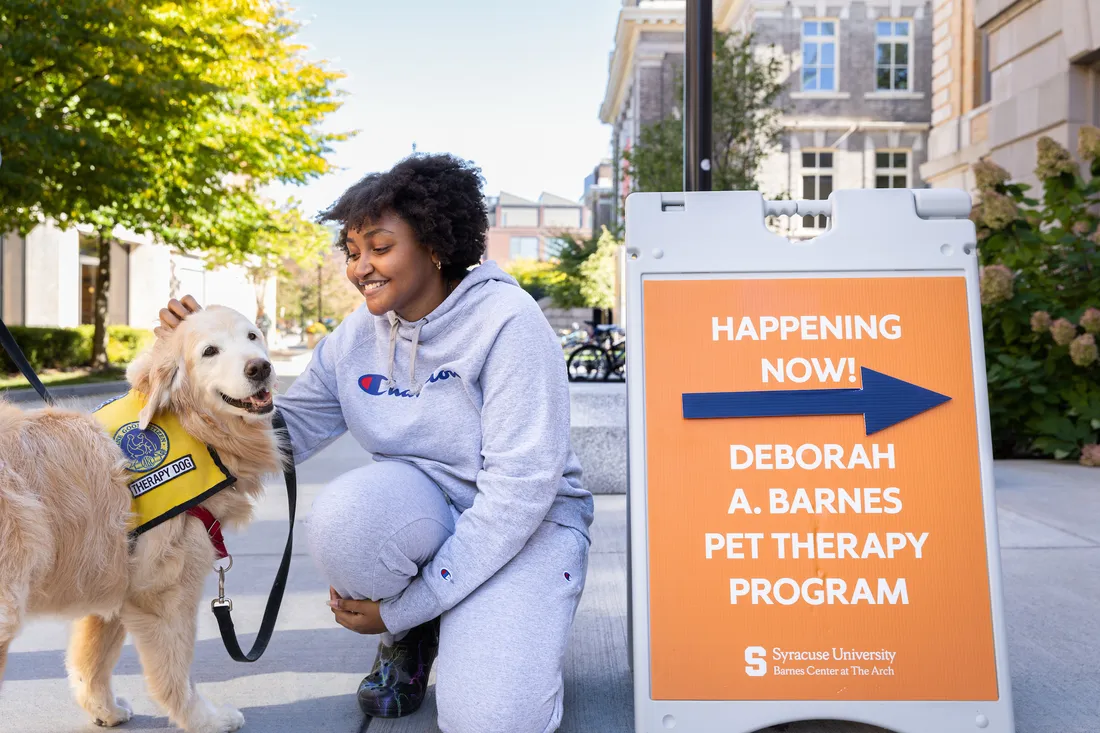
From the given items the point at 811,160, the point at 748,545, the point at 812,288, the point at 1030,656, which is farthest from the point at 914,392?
the point at 811,160

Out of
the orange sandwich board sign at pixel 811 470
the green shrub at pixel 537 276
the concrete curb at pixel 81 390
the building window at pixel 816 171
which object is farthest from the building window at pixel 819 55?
the orange sandwich board sign at pixel 811 470

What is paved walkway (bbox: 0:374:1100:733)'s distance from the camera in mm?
2561

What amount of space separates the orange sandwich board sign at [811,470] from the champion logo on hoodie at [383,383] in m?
0.56

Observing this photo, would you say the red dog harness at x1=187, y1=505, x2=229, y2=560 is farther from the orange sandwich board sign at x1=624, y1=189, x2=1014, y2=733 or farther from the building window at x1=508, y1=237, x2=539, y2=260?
the building window at x1=508, y1=237, x2=539, y2=260

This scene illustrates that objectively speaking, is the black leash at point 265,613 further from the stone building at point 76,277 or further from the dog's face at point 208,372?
the stone building at point 76,277

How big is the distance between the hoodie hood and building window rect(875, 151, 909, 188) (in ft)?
106

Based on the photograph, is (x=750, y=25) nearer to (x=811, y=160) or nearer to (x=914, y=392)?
(x=811, y=160)

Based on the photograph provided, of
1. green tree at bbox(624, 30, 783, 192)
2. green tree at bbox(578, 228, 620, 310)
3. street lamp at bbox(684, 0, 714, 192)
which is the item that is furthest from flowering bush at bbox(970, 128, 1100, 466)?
green tree at bbox(578, 228, 620, 310)

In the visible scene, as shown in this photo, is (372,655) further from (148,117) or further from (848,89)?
(848,89)

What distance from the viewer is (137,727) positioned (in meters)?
2.54

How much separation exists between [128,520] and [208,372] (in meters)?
0.43

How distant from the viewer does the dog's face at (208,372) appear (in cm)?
240

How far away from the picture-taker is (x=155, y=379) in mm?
2402

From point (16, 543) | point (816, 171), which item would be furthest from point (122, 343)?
point (816, 171)
